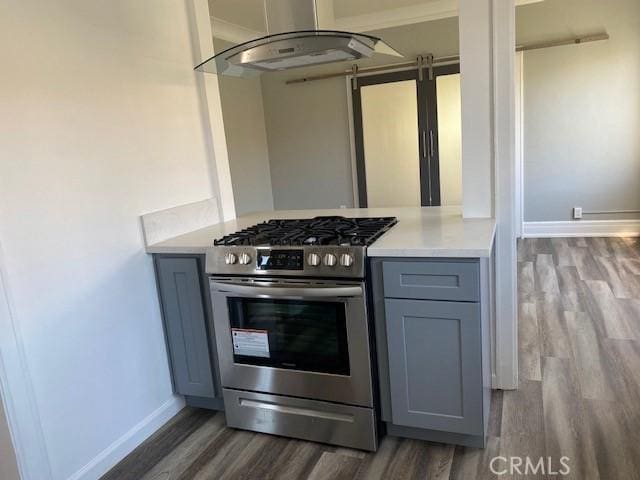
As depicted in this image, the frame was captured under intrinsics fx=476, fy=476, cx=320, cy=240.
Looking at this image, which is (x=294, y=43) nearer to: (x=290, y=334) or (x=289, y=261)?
(x=289, y=261)

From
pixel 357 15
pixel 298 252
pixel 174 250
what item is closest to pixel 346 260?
pixel 298 252

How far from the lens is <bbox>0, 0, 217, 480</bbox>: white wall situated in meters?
1.69

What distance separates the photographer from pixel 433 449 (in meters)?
1.96

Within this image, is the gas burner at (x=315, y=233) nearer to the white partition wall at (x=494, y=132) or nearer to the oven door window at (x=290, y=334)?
the oven door window at (x=290, y=334)

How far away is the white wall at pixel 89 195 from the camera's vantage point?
66.4 inches

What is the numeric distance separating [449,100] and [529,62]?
90cm

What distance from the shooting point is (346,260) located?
72.0 inches

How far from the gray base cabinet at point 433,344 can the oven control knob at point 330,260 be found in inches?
6.0

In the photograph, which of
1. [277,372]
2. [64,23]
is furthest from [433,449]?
[64,23]

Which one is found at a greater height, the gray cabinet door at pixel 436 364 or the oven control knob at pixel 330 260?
the oven control knob at pixel 330 260

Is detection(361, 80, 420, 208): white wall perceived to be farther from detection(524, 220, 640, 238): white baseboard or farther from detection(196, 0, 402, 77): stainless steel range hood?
detection(196, 0, 402, 77): stainless steel range hood

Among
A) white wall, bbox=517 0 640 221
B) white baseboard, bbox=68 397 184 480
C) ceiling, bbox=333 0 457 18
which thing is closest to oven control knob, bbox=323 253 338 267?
white baseboard, bbox=68 397 184 480

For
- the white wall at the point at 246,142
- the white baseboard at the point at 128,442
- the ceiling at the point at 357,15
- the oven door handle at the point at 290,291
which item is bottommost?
the white baseboard at the point at 128,442

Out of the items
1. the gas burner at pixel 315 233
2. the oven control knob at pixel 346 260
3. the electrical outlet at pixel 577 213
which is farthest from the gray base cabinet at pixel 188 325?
the electrical outlet at pixel 577 213
